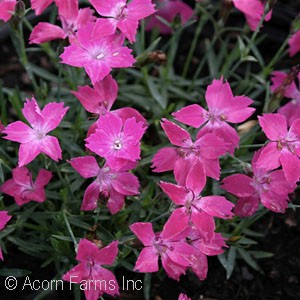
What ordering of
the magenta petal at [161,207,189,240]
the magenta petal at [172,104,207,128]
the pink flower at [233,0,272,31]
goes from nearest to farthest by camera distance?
the magenta petal at [161,207,189,240]
the magenta petal at [172,104,207,128]
the pink flower at [233,0,272,31]

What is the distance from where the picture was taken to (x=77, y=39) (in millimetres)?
1279

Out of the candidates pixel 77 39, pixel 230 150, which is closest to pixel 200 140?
pixel 230 150

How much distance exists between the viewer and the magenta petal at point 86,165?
120 centimetres

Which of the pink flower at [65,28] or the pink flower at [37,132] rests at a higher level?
the pink flower at [65,28]

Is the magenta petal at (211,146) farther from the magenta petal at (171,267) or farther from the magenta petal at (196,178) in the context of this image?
the magenta petal at (171,267)

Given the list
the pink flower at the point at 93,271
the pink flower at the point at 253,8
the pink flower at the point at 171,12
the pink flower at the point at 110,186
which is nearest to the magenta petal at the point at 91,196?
the pink flower at the point at 110,186

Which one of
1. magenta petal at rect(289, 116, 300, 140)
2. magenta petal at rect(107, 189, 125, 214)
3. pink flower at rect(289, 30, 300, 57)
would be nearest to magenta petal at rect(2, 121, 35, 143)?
magenta petal at rect(107, 189, 125, 214)

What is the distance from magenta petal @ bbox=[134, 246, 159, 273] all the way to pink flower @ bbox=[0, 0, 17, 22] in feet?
1.96

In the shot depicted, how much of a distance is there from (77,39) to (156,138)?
0.56 metres

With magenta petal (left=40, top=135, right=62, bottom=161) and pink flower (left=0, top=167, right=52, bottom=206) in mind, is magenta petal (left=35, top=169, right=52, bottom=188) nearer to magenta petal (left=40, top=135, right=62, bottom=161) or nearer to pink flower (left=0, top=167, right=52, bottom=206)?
pink flower (left=0, top=167, right=52, bottom=206)

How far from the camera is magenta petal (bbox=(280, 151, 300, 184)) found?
46.2 inches

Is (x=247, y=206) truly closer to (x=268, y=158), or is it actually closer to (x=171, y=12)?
(x=268, y=158)

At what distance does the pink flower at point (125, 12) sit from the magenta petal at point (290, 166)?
0.40m

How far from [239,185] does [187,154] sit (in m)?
0.14
